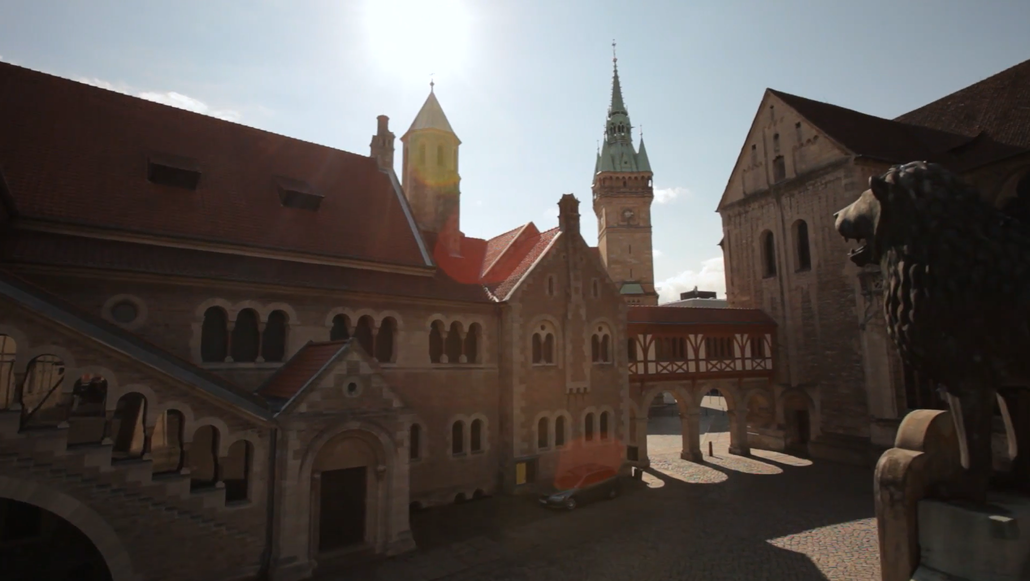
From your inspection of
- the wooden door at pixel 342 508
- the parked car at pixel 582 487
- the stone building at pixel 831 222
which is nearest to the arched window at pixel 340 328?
the wooden door at pixel 342 508

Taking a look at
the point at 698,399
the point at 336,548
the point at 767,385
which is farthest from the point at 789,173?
the point at 336,548

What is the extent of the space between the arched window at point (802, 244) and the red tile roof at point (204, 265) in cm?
1993

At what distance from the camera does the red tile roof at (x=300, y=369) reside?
1398 centimetres

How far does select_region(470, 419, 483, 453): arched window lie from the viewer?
20422mm

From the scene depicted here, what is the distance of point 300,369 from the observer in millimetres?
14773

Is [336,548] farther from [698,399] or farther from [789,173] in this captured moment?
[789,173]

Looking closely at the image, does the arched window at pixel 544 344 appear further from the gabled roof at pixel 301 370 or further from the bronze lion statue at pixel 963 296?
the bronze lion statue at pixel 963 296

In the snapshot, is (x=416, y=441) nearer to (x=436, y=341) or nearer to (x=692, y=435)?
(x=436, y=341)

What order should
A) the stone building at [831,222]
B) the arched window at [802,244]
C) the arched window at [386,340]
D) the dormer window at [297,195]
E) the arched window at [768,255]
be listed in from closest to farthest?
the arched window at [386,340]
the dormer window at [297,195]
the stone building at [831,222]
the arched window at [802,244]
the arched window at [768,255]

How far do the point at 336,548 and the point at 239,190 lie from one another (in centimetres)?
1178

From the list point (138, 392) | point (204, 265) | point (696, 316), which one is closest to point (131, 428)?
point (138, 392)

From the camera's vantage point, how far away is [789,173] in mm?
30203

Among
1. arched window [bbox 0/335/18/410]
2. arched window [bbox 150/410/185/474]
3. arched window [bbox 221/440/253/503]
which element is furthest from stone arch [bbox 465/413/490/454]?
arched window [bbox 0/335/18/410]

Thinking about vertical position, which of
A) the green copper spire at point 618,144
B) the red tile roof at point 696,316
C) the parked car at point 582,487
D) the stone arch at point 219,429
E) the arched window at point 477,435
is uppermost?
the green copper spire at point 618,144
